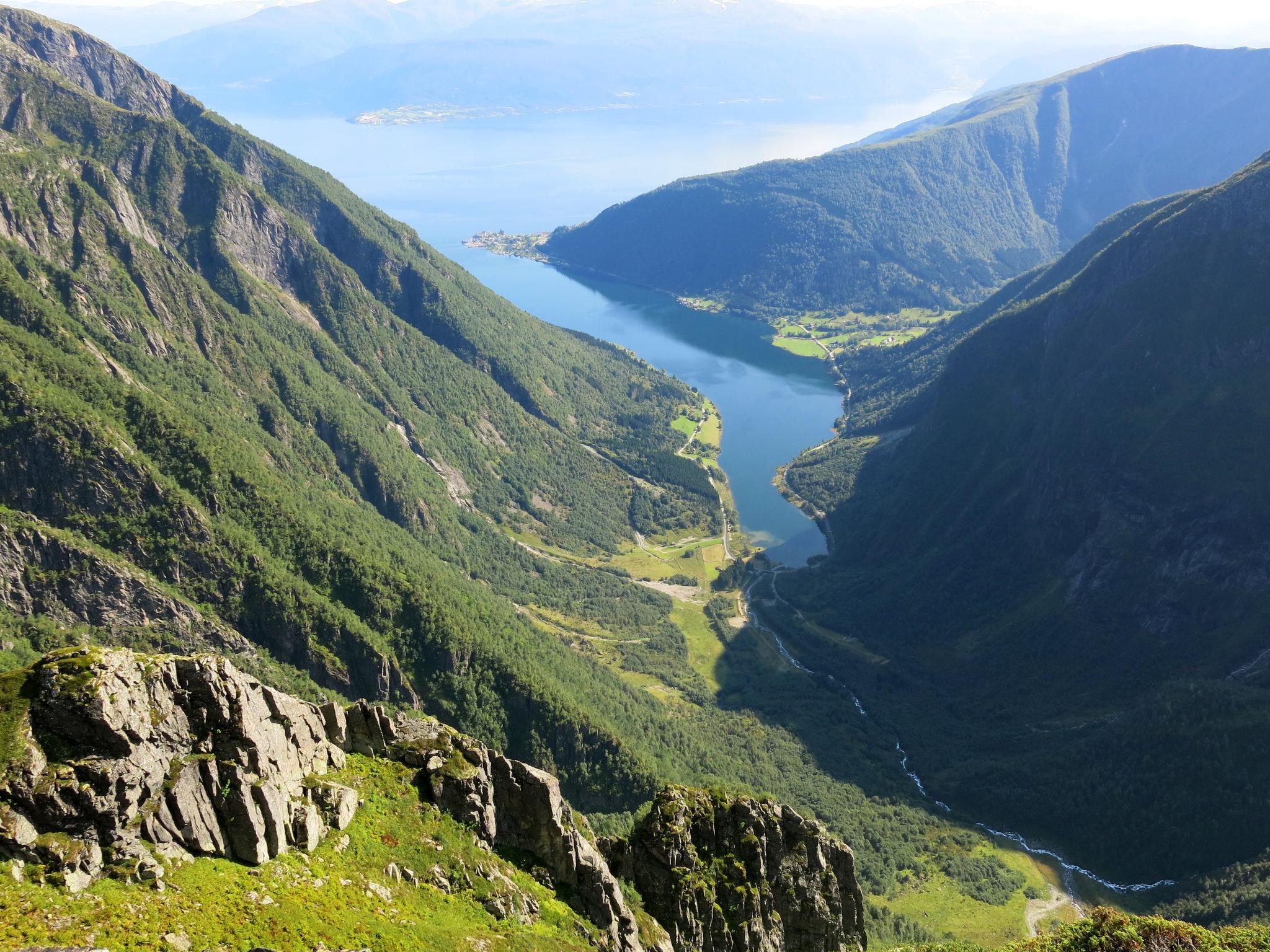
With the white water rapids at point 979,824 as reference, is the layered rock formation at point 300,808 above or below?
above

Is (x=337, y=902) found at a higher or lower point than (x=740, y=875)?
higher

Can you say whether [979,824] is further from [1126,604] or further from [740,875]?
[740,875]

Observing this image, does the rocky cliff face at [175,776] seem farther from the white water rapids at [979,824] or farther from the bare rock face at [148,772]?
the white water rapids at [979,824]

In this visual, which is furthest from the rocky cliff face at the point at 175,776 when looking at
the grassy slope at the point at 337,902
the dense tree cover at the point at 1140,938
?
the dense tree cover at the point at 1140,938

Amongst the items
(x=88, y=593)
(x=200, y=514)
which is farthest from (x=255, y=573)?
(x=88, y=593)

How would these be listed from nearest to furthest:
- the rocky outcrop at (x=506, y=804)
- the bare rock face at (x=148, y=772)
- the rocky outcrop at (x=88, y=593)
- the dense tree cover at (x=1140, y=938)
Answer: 1. the bare rock face at (x=148, y=772)
2. the rocky outcrop at (x=506, y=804)
3. the dense tree cover at (x=1140, y=938)
4. the rocky outcrop at (x=88, y=593)

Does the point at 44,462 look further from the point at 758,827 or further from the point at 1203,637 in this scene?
the point at 1203,637

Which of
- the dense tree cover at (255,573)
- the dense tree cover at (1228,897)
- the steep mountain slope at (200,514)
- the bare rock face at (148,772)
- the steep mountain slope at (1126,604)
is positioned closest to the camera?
the bare rock face at (148,772)
